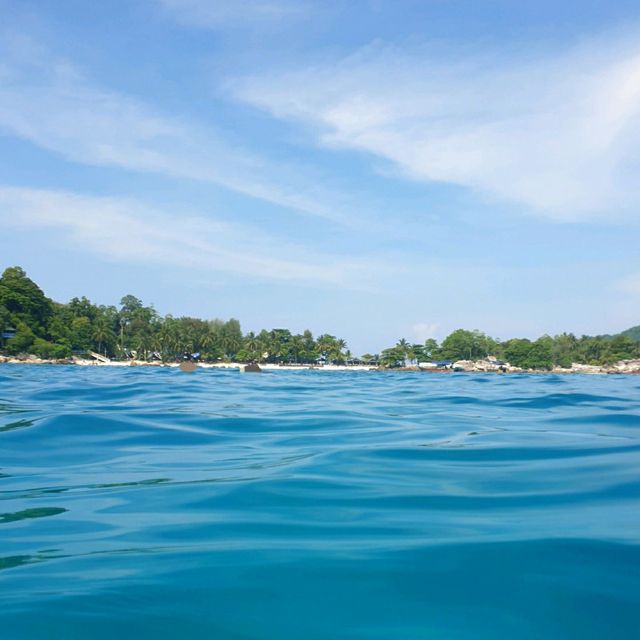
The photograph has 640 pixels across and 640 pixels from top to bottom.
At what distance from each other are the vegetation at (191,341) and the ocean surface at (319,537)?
297 ft

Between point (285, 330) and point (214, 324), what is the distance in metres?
20.3

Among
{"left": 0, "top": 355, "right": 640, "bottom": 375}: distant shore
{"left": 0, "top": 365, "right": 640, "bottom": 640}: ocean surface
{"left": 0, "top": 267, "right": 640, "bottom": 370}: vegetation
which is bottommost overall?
{"left": 0, "top": 355, "right": 640, "bottom": 375}: distant shore

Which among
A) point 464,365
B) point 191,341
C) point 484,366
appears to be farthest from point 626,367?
point 191,341

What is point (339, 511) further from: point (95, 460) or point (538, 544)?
point (95, 460)

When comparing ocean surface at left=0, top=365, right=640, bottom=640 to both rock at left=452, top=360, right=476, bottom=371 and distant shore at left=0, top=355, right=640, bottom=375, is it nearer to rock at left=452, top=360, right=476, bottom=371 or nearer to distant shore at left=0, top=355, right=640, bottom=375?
distant shore at left=0, top=355, right=640, bottom=375

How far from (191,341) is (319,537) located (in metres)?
105

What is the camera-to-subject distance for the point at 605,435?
229 inches

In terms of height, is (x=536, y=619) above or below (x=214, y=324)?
below

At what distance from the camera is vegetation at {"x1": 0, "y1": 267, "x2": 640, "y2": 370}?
90625 millimetres

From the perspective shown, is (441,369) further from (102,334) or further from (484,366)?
(102,334)

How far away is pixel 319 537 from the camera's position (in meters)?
2.54

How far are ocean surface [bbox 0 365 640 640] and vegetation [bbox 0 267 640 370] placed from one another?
90.5m

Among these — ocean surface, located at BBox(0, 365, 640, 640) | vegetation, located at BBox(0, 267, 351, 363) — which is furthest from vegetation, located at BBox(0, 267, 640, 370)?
ocean surface, located at BBox(0, 365, 640, 640)

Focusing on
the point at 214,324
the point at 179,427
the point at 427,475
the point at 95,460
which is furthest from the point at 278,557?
the point at 214,324
